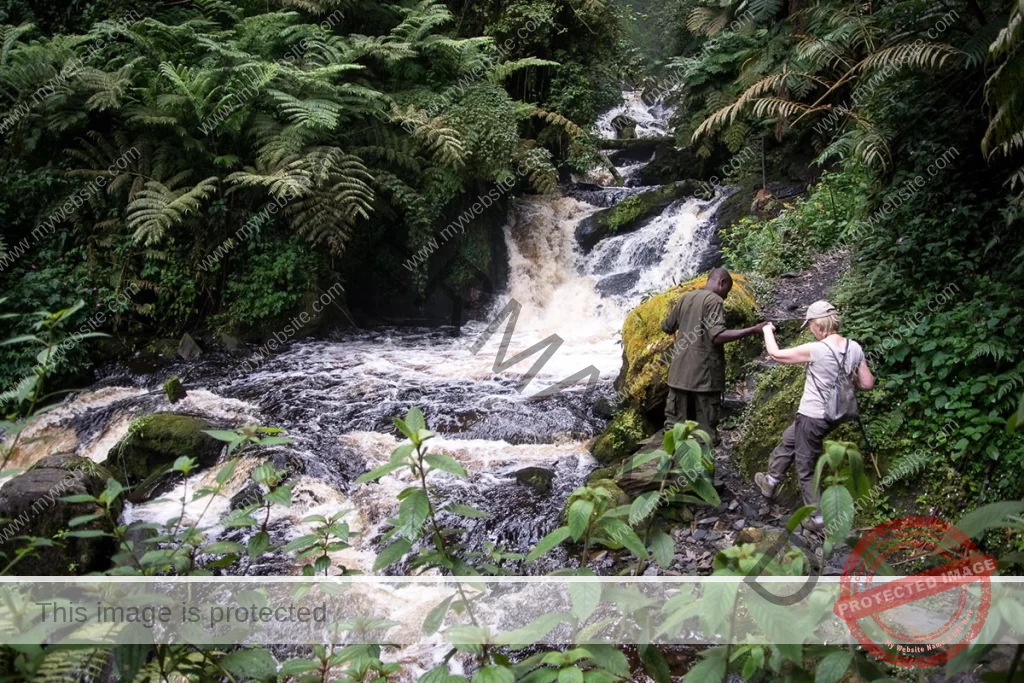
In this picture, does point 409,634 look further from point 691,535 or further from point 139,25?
point 139,25

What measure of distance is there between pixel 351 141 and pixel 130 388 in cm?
498

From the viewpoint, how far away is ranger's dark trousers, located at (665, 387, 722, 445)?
16.7ft

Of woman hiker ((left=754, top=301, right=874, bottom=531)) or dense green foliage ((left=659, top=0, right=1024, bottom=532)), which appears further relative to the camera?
dense green foliage ((left=659, top=0, right=1024, bottom=532))

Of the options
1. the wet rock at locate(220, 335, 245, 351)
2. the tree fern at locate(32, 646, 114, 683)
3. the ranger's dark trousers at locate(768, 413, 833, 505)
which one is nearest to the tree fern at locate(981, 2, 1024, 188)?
the ranger's dark trousers at locate(768, 413, 833, 505)

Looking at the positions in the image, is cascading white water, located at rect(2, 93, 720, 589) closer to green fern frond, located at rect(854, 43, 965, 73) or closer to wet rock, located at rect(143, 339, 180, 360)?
wet rock, located at rect(143, 339, 180, 360)

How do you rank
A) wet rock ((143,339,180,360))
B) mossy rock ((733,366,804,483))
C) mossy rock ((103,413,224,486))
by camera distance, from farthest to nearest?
wet rock ((143,339,180,360)) → mossy rock ((103,413,224,486)) → mossy rock ((733,366,804,483))

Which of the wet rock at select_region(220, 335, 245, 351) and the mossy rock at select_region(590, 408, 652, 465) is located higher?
the wet rock at select_region(220, 335, 245, 351)

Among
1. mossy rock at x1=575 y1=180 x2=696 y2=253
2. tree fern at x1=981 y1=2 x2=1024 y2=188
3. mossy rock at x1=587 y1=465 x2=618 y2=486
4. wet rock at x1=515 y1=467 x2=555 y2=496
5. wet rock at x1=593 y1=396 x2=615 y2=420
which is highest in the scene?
tree fern at x1=981 y1=2 x2=1024 y2=188

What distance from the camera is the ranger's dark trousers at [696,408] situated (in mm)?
5082

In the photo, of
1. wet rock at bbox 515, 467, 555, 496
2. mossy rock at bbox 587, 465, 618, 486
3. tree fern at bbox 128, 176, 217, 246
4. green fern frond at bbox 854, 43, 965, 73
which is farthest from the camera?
tree fern at bbox 128, 176, 217, 246

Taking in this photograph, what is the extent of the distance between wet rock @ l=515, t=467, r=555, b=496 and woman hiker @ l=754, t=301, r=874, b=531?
2.17 meters

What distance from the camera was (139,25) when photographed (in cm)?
945

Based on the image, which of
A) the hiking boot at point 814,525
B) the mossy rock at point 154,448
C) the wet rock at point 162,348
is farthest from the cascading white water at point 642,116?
the hiking boot at point 814,525

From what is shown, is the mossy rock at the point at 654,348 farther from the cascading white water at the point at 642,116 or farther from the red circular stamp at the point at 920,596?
the cascading white water at the point at 642,116
